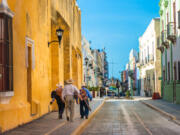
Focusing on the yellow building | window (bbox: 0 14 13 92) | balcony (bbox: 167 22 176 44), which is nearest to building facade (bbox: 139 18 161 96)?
balcony (bbox: 167 22 176 44)

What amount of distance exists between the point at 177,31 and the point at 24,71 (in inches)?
781

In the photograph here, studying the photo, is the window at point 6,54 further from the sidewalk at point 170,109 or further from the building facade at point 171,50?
the building facade at point 171,50

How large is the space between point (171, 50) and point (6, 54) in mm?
24404

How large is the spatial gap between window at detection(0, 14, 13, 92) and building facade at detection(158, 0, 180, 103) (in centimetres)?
1922

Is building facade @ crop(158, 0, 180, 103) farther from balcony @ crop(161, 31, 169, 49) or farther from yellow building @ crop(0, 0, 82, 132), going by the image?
yellow building @ crop(0, 0, 82, 132)

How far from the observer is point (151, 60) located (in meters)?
50.3

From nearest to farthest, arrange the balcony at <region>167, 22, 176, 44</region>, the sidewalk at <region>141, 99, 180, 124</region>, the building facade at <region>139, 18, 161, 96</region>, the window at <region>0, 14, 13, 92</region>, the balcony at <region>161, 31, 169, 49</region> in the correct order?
the window at <region>0, 14, 13, 92</region>
the sidewalk at <region>141, 99, 180, 124</region>
the balcony at <region>167, 22, 176, 44</region>
the balcony at <region>161, 31, 169, 49</region>
the building facade at <region>139, 18, 161, 96</region>

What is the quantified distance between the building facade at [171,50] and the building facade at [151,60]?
8.22 meters

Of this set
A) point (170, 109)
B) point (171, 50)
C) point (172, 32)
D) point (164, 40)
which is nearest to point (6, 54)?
point (170, 109)

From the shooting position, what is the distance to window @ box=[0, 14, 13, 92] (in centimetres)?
1081

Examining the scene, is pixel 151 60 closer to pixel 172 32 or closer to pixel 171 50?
pixel 171 50

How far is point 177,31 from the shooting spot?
1204 inches

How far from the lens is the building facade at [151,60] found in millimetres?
47500

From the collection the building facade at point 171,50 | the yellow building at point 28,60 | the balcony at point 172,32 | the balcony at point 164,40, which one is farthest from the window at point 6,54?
the balcony at point 164,40
